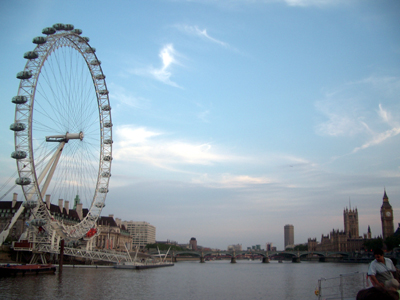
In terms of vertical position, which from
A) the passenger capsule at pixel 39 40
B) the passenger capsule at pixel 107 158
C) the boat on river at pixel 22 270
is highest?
the passenger capsule at pixel 39 40

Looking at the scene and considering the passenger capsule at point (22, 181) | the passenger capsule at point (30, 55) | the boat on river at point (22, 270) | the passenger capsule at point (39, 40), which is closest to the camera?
the boat on river at point (22, 270)

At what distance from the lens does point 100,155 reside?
7438 cm

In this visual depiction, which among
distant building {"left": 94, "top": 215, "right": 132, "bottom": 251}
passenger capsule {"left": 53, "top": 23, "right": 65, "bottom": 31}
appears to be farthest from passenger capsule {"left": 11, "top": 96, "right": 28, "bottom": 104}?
distant building {"left": 94, "top": 215, "right": 132, "bottom": 251}

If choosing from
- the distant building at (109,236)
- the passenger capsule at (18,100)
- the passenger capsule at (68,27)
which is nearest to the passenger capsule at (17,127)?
the passenger capsule at (18,100)

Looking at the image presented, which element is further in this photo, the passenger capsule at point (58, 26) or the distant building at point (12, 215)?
the distant building at point (12, 215)

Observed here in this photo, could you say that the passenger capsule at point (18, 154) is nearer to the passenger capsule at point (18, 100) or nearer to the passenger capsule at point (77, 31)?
the passenger capsule at point (18, 100)

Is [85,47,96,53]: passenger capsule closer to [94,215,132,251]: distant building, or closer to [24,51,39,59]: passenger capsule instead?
[24,51,39,59]: passenger capsule

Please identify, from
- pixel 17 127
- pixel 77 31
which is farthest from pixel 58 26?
pixel 17 127

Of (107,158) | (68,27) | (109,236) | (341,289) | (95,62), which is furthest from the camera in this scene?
(109,236)

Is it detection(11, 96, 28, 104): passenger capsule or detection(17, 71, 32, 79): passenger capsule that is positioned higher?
detection(17, 71, 32, 79): passenger capsule

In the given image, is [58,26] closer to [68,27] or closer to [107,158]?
[68,27]

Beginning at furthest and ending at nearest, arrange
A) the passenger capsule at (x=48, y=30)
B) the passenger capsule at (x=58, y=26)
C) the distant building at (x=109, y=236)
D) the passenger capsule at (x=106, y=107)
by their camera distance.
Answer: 1. the distant building at (x=109, y=236)
2. the passenger capsule at (x=106, y=107)
3. the passenger capsule at (x=58, y=26)
4. the passenger capsule at (x=48, y=30)

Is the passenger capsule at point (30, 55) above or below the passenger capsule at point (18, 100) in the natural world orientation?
above

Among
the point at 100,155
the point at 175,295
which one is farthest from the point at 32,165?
the point at 175,295
